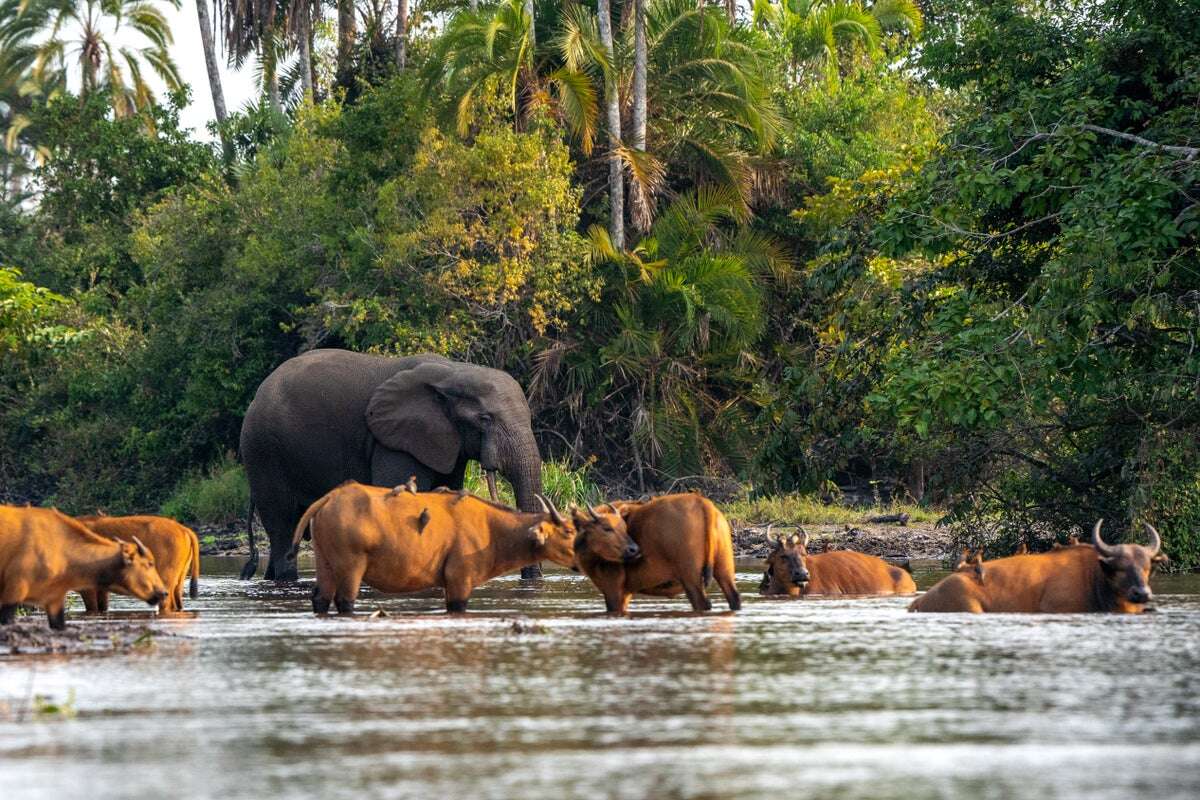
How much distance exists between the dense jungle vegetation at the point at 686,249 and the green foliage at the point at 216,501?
2.05 meters

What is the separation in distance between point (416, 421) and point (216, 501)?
12901 mm

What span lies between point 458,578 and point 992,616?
3894mm

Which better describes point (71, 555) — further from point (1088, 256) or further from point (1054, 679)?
point (1088, 256)

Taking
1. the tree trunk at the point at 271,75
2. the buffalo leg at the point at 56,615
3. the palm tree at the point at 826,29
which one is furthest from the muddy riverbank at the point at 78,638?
the tree trunk at the point at 271,75

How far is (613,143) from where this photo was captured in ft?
112

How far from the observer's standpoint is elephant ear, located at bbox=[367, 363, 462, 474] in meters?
21.8

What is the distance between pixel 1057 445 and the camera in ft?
71.5

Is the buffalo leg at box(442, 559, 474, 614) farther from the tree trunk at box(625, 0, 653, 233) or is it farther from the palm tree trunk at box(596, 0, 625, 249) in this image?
the tree trunk at box(625, 0, 653, 233)

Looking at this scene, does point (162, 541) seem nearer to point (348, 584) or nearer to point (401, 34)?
point (348, 584)

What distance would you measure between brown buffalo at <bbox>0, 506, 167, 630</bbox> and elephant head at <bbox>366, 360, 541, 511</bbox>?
26.8 ft

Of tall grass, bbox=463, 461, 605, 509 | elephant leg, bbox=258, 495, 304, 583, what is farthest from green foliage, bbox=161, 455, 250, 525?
elephant leg, bbox=258, 495, 304, 583

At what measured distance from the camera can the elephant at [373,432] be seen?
21891mm

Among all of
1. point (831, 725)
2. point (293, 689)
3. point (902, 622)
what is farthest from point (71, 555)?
point (831, 725)

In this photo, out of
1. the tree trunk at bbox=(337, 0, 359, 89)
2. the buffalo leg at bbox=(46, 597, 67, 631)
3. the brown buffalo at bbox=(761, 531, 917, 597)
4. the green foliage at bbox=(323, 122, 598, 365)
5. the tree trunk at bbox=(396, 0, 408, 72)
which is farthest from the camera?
the tree trunk at bbox=(337, 0, 359, 89)
